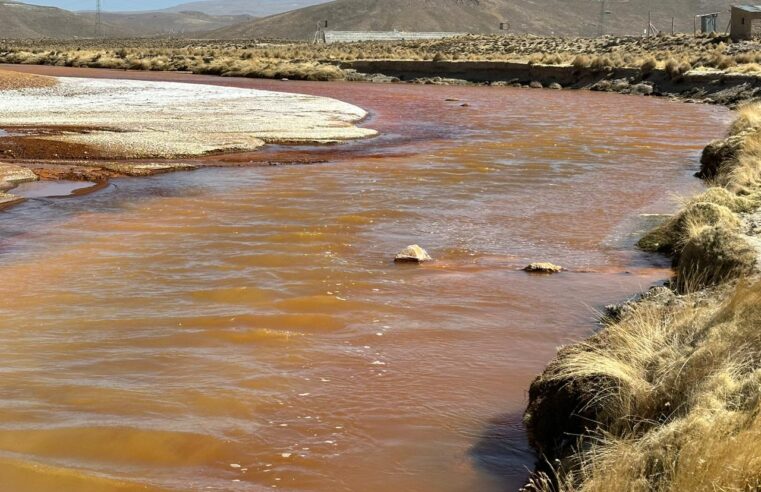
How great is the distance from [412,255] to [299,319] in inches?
86.9

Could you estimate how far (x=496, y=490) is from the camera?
4617mm

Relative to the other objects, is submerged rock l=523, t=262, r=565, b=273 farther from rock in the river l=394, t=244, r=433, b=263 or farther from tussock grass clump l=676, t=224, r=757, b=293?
tussock grass clump l=676, t=224, r=757, b=293

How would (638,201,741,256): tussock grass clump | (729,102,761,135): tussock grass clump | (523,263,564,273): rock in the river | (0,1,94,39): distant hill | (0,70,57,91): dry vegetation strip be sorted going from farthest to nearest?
(0,1,94,39): distant hill → (0,70,57,91): dry vegetation strip → (729,102,761,135): tussock grass clump → (523,263,564,273): rock in the river → (638,201,741,256): tussock grass clump

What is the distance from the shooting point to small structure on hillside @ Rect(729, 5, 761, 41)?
44031 mm

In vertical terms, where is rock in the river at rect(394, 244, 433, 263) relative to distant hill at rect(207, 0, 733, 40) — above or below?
below

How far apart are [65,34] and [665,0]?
319 feet

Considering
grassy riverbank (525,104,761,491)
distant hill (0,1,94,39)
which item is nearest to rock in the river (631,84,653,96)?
grassy riverbank (525,104,761,491)

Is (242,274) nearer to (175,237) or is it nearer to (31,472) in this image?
(175,237)

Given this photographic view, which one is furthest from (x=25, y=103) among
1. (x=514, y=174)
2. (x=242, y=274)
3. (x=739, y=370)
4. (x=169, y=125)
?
(x=739, y=370)

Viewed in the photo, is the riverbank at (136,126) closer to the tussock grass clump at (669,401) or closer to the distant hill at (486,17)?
the tussock grass clump at (669,401)

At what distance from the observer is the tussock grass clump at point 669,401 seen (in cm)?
343

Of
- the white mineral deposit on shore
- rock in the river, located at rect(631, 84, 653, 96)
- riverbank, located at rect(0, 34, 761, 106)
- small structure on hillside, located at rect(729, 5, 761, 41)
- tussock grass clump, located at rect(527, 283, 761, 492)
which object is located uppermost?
small structure on hillside, located at rect(729, 5, 761, 41)

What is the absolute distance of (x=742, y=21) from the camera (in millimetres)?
44656

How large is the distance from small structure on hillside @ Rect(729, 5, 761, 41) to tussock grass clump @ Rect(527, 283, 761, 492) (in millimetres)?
43064
